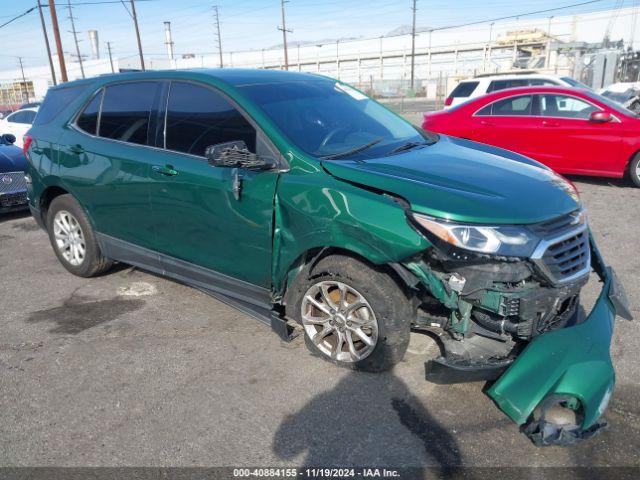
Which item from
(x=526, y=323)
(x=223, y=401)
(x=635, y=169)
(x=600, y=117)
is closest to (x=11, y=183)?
(x=223, y=401)

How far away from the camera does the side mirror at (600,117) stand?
24.8 feet

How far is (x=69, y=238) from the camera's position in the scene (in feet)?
16.2

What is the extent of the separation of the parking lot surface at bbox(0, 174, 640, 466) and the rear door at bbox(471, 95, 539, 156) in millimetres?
4556

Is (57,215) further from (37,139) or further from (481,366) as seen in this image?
(481,366)

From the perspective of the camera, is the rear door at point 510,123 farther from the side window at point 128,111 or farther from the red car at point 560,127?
the side window at point 128,111

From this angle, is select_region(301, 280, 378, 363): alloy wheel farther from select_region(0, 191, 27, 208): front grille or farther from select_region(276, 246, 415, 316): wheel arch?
select_region(0, 191, 27, 208): front grille

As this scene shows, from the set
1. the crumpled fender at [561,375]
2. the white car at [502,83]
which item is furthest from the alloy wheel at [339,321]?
the white car at [502,83]

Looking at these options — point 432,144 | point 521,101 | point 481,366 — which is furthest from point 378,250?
point 521,101

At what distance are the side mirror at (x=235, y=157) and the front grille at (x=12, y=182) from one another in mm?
5382

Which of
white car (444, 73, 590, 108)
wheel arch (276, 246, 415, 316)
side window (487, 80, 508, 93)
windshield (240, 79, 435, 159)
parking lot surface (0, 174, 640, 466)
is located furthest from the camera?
side window (487, 80, 508, 93)

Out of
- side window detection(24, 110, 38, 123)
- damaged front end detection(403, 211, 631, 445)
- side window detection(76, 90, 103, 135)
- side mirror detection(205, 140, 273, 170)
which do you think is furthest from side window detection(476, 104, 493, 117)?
side window detection(24, 110, 38, 123)

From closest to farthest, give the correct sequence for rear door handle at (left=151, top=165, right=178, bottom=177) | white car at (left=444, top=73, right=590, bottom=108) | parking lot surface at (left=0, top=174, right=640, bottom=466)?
1. parking lot surface at (left=0, top=174, right=640, bottom=466)
2. rear door handle at (left=151, top=165, right=178, bottom=177)
3. white car at (left=444, top=73, right=590, bottom=108)

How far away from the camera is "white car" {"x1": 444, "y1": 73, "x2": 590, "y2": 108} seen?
1256 centimetres

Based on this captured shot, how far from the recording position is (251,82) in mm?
3688
